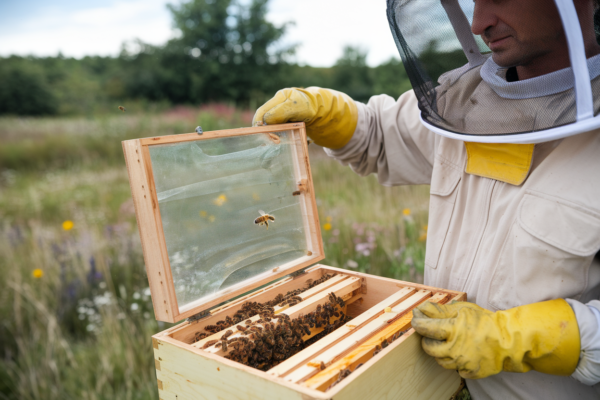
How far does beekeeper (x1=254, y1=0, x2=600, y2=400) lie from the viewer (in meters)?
1.39

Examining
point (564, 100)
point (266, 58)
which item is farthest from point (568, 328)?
point (266, 58)

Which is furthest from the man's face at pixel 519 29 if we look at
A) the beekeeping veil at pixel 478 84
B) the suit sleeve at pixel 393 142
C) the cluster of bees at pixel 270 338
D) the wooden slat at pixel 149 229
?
the wooden slat at pixel 149 229

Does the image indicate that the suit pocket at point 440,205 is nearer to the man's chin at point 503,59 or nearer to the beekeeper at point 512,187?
the beekeeper at point 512,187

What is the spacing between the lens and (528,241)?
147 cm

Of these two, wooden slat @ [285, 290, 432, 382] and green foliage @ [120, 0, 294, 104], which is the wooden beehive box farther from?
green foliage @ [120, 0, 294, 104]

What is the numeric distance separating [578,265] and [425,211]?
2977mm

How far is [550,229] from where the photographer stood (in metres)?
1.43

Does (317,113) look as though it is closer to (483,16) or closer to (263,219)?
(263,219)

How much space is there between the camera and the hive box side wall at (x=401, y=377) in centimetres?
119

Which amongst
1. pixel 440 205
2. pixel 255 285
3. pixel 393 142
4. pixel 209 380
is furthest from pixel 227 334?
pixel 393 142

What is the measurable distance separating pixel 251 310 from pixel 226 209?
0.46 metres

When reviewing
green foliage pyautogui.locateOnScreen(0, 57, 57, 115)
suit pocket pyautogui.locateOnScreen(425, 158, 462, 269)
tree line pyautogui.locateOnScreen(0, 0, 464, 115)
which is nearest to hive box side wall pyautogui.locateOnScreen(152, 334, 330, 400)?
suit pocket pyautogui.locateOnScreen(425, 158, 462, 269)

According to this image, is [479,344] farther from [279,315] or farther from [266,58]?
[266,58]

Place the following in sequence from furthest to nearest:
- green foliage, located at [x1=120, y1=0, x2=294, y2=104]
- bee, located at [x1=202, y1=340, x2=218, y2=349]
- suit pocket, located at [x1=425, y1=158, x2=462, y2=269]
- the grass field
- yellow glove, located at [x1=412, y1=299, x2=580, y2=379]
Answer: green foliage, located at [x1=120, y1=0, x2=294, y2=104], the grass field, suit pocket, located at [x1=425, y1=158, x2=462, y2=269], bee, located at [x1=202, y1=340, x2=218, y2=349], yellow glove, located at [x1=412, y1=299, x2=580, y2=379]
